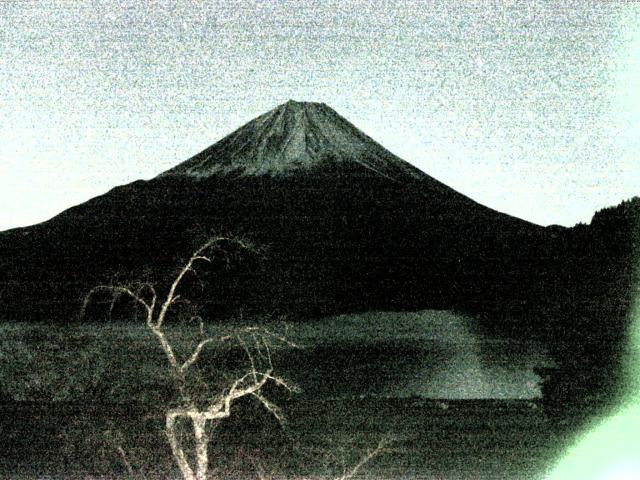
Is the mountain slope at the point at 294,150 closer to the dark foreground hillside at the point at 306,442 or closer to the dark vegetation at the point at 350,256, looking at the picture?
the dark vegetation at the point at 350,256

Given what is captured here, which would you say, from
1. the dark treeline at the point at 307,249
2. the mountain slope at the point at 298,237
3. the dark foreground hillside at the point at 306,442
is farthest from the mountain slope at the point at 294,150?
the dark foreground hillside at the point at 306,442

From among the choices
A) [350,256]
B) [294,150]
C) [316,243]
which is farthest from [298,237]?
[294,150]

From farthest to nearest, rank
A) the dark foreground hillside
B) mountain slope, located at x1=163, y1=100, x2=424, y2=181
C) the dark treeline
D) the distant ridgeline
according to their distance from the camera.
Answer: mountain slope, located at x1=163, y1=100, x2=424, y2=181 < the dark treeline < the distant ridgeline < the dark foreground hillside

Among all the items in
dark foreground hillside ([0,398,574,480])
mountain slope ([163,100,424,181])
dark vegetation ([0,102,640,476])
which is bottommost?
dark foreground hillside ([0,398,574,480])

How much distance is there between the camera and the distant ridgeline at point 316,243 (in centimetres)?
4250

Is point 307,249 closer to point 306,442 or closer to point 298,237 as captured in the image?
point 298,237

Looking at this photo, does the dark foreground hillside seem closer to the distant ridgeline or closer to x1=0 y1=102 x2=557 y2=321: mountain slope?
the distant ridgeline

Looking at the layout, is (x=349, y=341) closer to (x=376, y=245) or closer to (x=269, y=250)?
(x=269, y=250)

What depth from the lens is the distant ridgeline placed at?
4250cm

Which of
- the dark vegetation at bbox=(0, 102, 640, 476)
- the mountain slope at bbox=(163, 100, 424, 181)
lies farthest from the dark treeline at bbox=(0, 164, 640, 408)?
the mountain slope at bbox=(163, 100, 424, 181)

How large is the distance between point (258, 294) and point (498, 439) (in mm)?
38951

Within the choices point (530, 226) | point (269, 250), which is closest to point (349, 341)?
point (269, 250)

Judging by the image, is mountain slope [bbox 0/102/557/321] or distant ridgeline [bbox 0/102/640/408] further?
mountain slope [bbox 0/102/557/321]

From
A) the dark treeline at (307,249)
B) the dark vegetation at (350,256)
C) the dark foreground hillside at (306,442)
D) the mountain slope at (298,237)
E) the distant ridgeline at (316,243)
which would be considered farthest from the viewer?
the mountain slope at (298,237)
